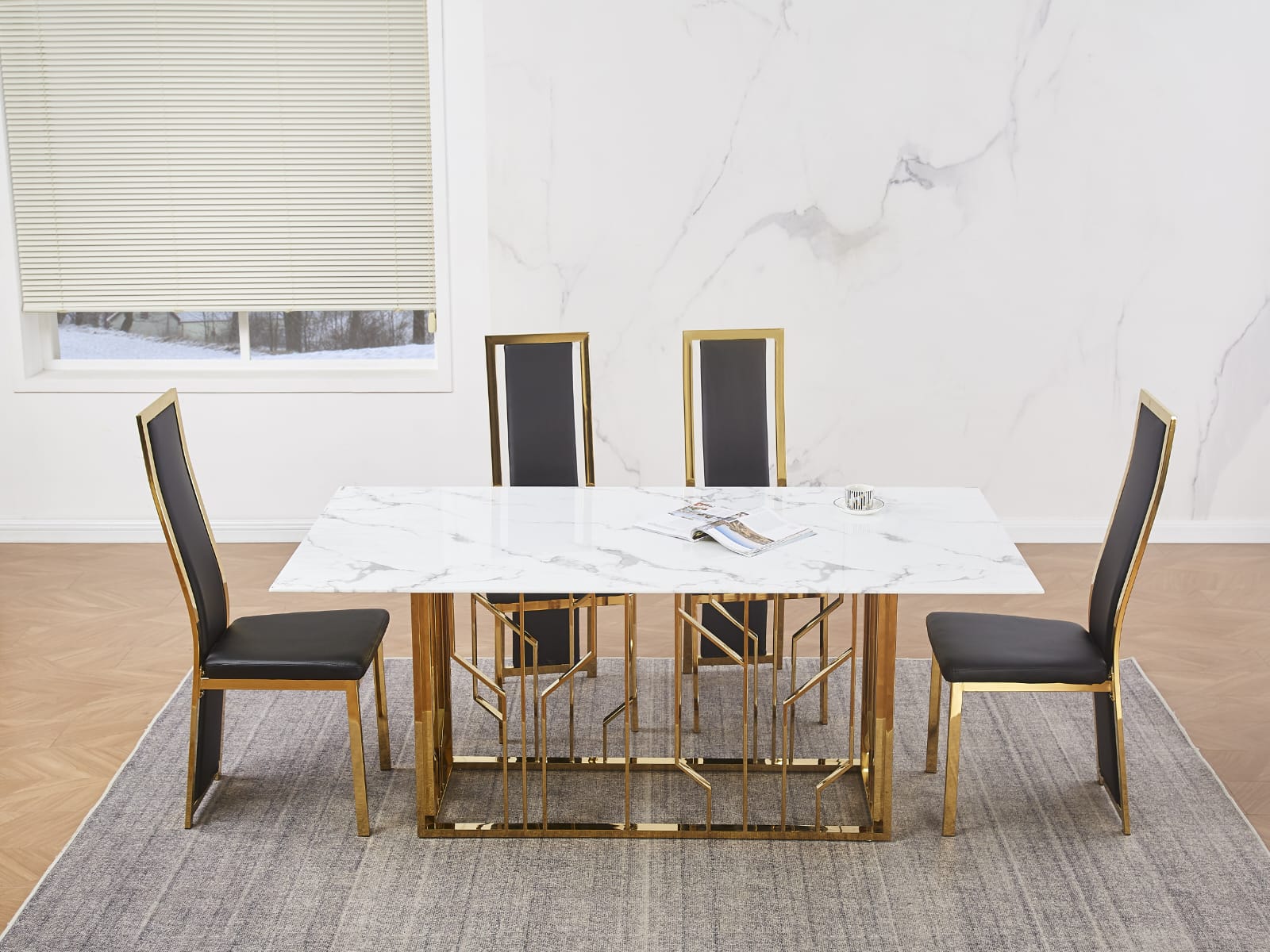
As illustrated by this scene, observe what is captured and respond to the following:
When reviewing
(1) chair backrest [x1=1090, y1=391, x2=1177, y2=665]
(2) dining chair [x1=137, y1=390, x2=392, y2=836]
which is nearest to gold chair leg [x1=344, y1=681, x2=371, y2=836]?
(2) dining chair [x1=137, y1=390, x2=392, y2=836]

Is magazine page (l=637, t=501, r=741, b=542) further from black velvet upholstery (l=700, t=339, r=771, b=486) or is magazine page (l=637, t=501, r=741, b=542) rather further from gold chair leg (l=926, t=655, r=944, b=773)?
gold chair leg (l=926, t=655, r=944, b=773)

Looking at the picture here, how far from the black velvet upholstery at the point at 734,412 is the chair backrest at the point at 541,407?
361mm

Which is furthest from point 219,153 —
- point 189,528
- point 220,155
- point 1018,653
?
point 1018,653

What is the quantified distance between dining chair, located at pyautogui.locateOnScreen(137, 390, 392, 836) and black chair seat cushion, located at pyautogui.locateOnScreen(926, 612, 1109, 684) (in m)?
1.40

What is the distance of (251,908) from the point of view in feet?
9.37

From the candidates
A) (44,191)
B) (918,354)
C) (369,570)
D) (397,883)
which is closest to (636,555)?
(369,570)

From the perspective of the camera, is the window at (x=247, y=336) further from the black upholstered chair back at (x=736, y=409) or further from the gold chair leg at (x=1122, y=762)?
the gold chair leg at (x=1122, y=762)

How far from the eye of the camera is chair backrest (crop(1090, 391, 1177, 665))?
9.73 feet

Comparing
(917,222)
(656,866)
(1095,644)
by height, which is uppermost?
(917,222)

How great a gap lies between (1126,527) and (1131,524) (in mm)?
32

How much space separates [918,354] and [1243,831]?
2.40m

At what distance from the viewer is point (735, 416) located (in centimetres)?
392

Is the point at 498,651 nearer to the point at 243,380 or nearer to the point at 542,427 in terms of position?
the point at 542,427

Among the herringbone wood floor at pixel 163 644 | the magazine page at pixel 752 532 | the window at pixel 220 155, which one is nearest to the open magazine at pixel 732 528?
the magazine page at pixel 752 532
